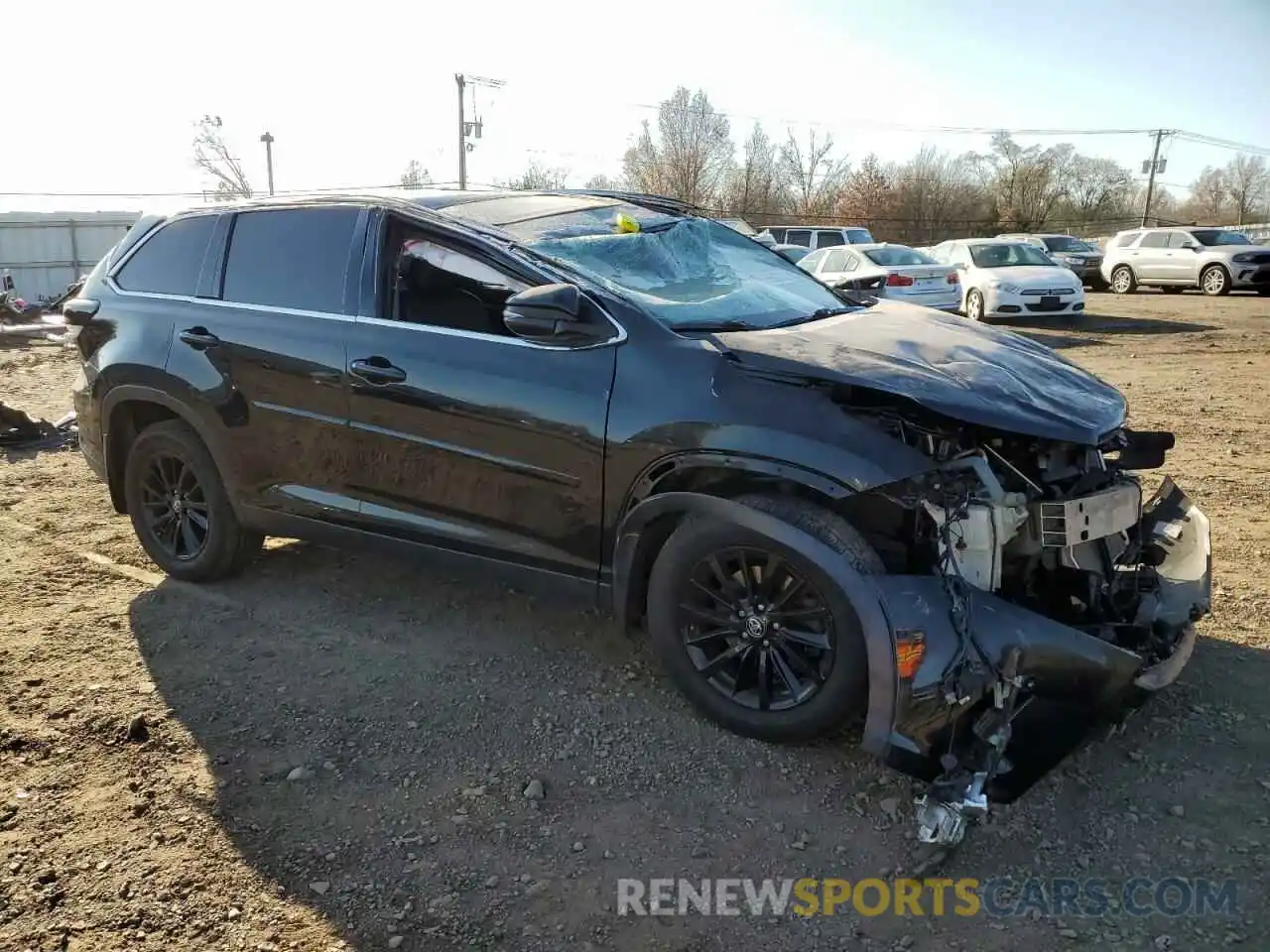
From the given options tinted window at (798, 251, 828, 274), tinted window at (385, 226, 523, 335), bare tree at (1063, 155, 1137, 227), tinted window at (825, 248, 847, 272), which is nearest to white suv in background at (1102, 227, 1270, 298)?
tinted window at (798, 251, 828, 274)

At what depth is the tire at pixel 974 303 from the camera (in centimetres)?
1658

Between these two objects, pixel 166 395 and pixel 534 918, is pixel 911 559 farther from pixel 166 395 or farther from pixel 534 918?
pixel 166 395

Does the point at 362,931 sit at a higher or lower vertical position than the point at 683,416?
lower

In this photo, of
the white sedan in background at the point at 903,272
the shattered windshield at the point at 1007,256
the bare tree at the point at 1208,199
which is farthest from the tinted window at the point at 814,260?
the bare tree at the point at 1208,199

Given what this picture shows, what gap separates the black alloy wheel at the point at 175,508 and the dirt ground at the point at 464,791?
0.80ft

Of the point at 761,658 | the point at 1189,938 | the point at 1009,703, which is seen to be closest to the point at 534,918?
the point at 761,658

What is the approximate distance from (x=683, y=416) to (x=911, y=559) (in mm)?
853

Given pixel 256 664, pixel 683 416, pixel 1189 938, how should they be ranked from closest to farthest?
pixel 1189 938, pixel 683 416, pixel 256 664

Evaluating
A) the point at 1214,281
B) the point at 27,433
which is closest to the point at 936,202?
the point at 1214,281

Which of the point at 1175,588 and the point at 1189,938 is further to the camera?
the point at 1175,588

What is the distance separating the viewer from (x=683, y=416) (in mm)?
3201

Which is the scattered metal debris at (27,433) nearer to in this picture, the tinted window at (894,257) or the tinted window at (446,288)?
the tinted window at (446,288)

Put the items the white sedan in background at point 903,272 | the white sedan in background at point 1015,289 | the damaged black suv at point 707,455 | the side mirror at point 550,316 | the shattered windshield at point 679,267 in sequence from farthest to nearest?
the white sedan in background at point 1015,289 < the white sedan in background at point 903,272 < the shattered windshield at point 679,267 < the side mirror at point 550,316 < the damaged black suv at point 707,455

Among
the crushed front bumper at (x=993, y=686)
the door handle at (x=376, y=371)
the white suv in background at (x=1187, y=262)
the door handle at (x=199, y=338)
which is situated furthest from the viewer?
the white suv in background at (x=1187, y=262)
